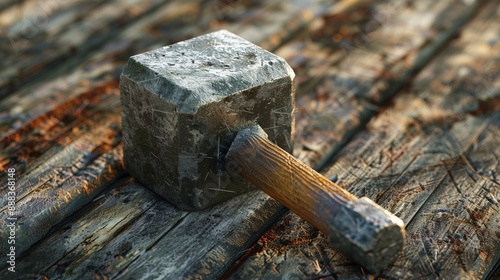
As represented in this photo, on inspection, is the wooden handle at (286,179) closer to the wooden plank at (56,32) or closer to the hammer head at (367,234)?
the hammer head at (367,234)

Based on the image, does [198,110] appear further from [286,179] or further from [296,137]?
[296,137]

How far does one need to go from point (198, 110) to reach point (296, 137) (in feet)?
2.39

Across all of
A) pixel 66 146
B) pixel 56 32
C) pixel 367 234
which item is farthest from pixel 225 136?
pixel 56 32

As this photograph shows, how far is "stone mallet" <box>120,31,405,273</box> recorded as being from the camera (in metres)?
1.91

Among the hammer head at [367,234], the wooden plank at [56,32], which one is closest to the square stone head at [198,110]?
the hammer head at [367,234]

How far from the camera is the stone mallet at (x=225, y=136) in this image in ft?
6.26

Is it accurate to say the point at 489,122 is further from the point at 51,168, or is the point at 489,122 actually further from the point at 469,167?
the point at 51,168

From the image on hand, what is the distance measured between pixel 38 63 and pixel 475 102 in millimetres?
2019

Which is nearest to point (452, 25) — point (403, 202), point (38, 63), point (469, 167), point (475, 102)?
point (475, 102)

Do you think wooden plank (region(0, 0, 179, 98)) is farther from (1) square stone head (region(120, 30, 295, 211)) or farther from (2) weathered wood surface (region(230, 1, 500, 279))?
(2) weathered wood surface (region(230, 1, 500, 279))

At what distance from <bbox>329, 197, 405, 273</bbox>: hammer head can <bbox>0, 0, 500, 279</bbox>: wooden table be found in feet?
0.32

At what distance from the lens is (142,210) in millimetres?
2188

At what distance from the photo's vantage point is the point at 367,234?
1.82m

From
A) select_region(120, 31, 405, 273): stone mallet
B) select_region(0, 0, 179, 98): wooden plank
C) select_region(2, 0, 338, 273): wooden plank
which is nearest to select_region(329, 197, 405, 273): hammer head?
select_region(120, 31, 405, 273): stone mallet
